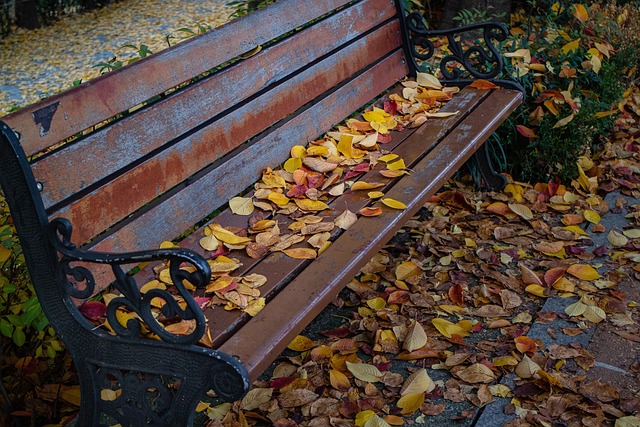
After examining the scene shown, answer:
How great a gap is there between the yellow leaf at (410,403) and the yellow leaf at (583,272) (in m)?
1.05

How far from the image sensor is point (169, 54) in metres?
2.50

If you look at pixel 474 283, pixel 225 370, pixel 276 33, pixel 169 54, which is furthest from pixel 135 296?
pixel 474 283

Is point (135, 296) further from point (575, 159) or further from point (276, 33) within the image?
point (575, 159)

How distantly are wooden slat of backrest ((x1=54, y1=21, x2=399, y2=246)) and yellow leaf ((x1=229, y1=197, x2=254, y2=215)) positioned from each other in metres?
0.03

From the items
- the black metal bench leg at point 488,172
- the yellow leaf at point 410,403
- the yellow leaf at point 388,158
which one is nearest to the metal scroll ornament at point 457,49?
the black metal bench leg at point 488,172

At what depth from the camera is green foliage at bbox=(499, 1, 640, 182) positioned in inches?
153

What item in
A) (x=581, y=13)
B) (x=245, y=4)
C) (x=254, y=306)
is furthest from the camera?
(x=581, y=13)

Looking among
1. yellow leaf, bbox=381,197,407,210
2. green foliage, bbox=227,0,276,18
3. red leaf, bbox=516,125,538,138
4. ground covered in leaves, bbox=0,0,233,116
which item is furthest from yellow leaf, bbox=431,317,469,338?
ground covered in leaves, bbox=0,0,233,116

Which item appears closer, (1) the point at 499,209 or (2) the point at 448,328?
(2) the point at 448,328

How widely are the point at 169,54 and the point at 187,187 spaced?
43cm

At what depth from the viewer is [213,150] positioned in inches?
107

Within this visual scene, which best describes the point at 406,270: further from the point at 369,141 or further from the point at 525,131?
the point at 525,131

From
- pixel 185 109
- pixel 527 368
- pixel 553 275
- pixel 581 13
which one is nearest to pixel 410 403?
pixel 527 368

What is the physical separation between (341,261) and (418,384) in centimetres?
57
